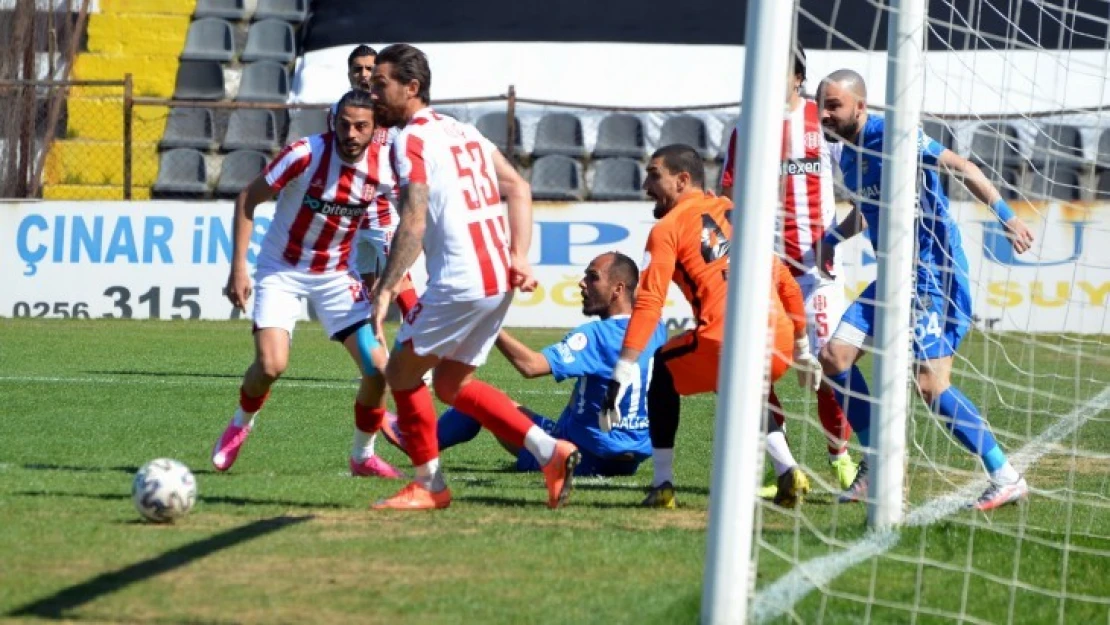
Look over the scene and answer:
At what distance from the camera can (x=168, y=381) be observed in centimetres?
1235

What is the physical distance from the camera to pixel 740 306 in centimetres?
448

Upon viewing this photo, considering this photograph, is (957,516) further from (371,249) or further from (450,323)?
(371,249)

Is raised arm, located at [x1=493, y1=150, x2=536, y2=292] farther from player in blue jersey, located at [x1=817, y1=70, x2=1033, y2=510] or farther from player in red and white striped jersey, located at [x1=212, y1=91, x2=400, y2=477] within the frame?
player in blue jersey, located at [x1=817, y1=70, x2=1033, y2=510]

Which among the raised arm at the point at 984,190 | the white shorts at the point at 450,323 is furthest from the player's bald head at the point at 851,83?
the white shorts at the point at 450,323

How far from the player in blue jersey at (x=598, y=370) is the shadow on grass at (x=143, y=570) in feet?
6.69

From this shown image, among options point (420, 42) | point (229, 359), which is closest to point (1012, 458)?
point (229, 359)

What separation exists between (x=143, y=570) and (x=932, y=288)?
368cm

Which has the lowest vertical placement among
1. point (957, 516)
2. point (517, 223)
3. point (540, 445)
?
point (957, 516)

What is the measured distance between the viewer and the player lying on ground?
7.16 m

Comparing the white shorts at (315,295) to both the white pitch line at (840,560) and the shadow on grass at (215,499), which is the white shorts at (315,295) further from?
the white pitch line at (840,560)

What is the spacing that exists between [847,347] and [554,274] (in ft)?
37.2

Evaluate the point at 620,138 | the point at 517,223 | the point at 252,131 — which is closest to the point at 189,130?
the point at 252,131

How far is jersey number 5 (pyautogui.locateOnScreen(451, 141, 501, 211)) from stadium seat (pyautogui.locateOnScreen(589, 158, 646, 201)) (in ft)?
48.2

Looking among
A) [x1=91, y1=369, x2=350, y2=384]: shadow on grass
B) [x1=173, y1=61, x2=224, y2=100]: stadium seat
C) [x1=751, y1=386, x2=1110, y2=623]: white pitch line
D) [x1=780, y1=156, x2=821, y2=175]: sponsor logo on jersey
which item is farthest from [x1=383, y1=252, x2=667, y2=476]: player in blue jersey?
[x1=173, y1=61, x2=224, y2=100]: stadium seat
